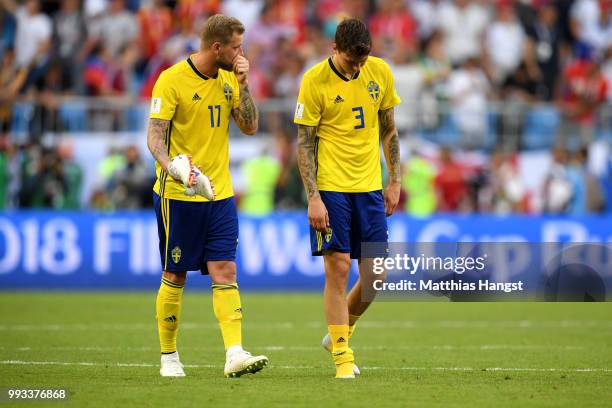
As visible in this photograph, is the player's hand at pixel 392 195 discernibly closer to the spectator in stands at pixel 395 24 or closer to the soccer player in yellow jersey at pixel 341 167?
the soccer player in yellow jersey at pixel 341 167

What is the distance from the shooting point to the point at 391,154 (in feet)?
30.8

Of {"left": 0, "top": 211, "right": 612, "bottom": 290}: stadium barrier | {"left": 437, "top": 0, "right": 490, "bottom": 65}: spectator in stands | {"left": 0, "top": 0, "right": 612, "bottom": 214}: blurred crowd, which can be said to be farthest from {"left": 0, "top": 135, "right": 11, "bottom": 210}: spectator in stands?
{"left": 437, "top": 0, "right": 490, "bottom": 65}: spectator in stands

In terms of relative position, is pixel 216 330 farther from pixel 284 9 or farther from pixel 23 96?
pixel 284 9

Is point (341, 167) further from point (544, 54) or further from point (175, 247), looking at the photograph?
point (544, 54)

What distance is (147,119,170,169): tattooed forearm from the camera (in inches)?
350

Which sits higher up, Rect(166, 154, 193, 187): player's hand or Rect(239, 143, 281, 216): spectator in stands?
Rect(166, 154, 193, 187): player's hand

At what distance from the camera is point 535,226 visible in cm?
1914

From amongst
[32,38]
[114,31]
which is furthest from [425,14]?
[32,38]

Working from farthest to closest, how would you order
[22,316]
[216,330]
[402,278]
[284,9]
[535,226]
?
[284,9]
[535,226]
[22,316]
[216,330]
[402,278]

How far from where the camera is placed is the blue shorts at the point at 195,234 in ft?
30.1

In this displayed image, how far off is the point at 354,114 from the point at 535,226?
10596mm

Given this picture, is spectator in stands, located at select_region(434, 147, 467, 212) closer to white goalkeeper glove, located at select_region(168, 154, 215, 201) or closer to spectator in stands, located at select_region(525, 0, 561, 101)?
spectator in stands, located at select_region(525, 0, 561, 101)

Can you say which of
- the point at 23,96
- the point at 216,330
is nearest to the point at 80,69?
the point at 23,96

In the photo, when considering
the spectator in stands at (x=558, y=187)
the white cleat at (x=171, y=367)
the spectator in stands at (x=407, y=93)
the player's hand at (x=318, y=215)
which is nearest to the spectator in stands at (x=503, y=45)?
the spectator in stands at (x=407, y=93)
